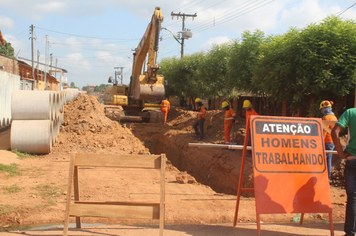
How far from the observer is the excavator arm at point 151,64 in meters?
16.6

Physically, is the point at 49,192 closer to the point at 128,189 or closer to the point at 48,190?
the point at 48,190

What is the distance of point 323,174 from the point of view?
491 cm

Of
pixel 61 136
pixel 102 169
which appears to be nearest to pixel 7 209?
pixel 102 169

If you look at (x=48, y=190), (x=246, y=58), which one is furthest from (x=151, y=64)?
(x=48, y=190)

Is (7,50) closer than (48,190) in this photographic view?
No

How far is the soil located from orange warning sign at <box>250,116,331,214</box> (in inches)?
26.8

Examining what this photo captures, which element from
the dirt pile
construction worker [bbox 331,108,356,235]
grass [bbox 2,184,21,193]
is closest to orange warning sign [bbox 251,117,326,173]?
construction worker [bbox 331,108,356,235]

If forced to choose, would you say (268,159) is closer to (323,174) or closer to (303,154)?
(303,154)

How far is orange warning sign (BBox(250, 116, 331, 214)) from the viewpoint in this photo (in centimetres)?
470

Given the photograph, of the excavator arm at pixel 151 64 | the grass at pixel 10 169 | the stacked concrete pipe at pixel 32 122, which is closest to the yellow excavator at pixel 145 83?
the excavator arm at pixel 151 64

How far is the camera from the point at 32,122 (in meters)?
10.9

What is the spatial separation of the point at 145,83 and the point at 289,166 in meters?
13.9

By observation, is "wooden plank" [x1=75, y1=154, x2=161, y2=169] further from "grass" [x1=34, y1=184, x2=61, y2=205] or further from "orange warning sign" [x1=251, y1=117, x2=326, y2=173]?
"grass" [x1=34, y1=184, x2=61, y2=205]

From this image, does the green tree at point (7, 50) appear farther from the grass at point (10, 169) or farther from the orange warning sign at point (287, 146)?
the orange warning sign at point (287, 146)
